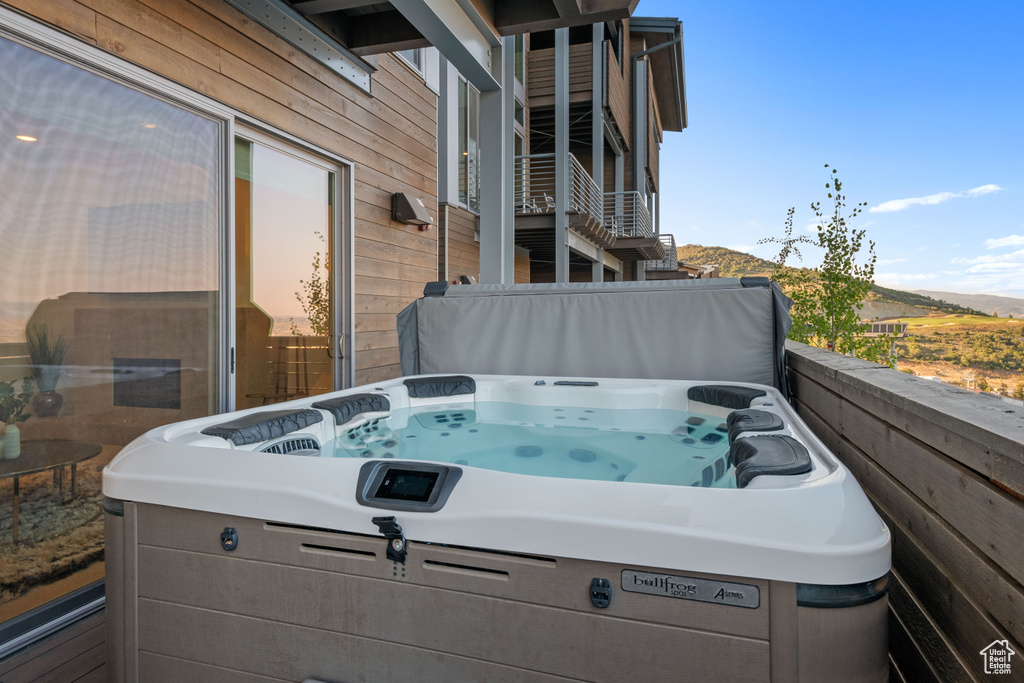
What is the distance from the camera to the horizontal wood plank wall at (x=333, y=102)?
2.02 m

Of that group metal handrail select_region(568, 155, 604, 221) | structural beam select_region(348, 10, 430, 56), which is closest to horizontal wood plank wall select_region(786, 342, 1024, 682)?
structural beam select_region(348, 10, 430, 56)

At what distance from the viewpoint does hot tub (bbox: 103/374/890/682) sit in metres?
0.84

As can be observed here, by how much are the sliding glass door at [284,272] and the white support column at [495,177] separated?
2.87ft

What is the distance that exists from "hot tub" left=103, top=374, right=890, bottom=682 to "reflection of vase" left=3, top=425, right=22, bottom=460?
1.80 feet

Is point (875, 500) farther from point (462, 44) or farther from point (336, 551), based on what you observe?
point (462, 44)

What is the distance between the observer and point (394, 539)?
1.02 metres

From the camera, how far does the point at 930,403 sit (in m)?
0.99

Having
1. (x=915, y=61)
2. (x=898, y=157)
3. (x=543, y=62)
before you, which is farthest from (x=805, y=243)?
(x=898, y=157)

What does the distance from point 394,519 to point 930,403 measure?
94 centimetres

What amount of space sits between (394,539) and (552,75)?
370 inches

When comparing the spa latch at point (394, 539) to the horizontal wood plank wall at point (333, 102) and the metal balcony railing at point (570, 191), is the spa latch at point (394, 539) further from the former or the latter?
the metal balcony railing at point (570, 191)

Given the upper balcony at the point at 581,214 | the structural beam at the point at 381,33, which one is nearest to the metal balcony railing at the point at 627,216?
the upper balcony at the point at 581,214

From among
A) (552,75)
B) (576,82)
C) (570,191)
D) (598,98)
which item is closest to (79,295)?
(570,191)

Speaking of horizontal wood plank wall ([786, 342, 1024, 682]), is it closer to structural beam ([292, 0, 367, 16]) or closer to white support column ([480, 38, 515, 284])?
white support column ([480, 38, 515, 284])
